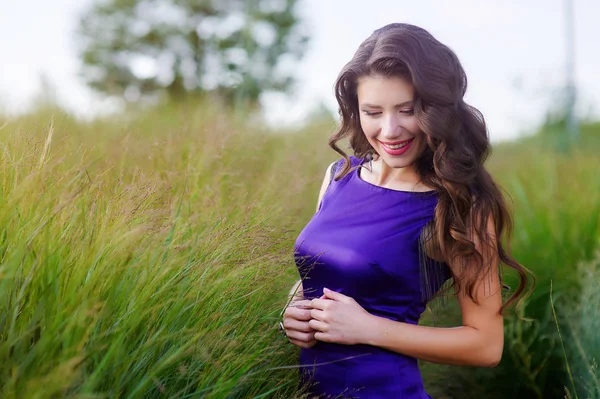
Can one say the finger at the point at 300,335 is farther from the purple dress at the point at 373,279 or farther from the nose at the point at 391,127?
the nose at the point at 391,127

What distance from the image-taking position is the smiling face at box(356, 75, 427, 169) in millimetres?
1949

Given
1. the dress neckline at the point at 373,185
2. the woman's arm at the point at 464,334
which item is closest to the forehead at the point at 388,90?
the dress neckline at the point at 373,185

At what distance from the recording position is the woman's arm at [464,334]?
1857 mm

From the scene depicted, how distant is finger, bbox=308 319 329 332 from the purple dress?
0.10m

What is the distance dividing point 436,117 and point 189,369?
1049 millimetres

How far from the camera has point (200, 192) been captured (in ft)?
9.05

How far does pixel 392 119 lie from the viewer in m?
1.94

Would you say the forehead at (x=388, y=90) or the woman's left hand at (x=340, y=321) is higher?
the forehead at (x=388, y=90)

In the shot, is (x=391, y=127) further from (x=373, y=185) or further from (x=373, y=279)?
(x=373, y=279)

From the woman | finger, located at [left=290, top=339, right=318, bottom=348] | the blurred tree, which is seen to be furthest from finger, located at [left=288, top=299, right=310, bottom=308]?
the blurred tree

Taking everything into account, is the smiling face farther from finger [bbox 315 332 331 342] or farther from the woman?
finger [bbox 315 332 331 342]

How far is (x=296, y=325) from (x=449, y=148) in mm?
742

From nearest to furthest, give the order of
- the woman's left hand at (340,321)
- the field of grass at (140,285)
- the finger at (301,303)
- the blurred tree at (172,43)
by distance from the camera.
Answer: the field of grass at (140,285)
the woman's left hand at (340,321)
the finger at (301,303)
the blurred tree at (172,43)

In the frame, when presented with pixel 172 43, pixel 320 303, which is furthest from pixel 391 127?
pixel 172 43
